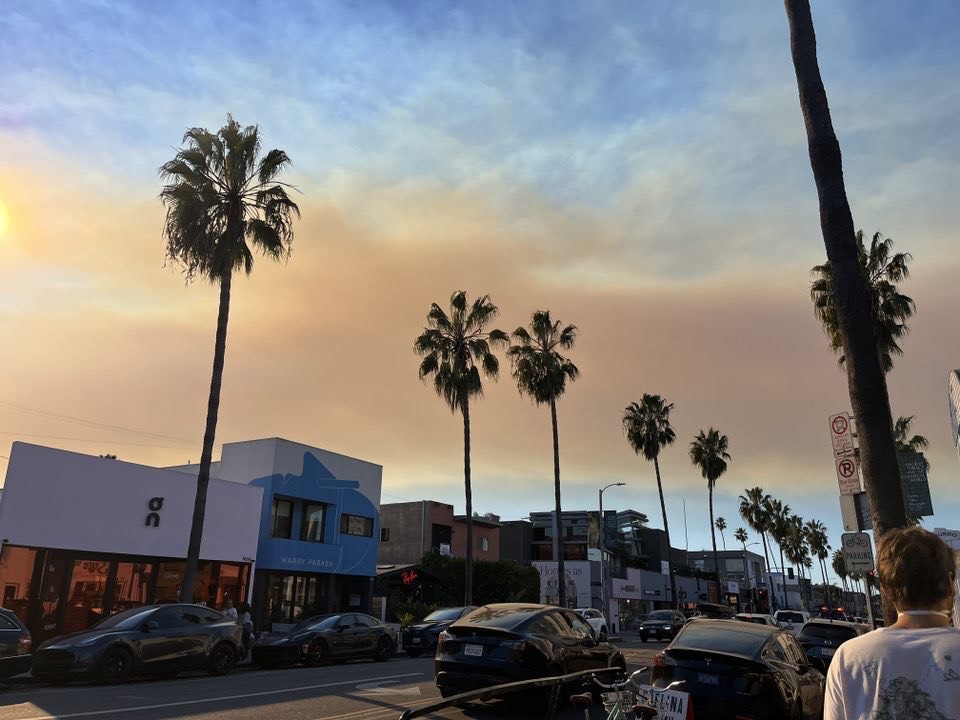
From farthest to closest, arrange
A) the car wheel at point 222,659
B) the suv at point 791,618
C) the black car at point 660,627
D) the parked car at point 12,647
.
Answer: the black car at point 660,627, the suv at point 791,618, the car wheel at point 222,659, the parked car at point 12,647

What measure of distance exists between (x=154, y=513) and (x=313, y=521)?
9.13 metres

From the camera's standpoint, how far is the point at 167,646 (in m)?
15.1

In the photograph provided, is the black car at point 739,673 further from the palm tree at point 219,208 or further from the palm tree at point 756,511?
the palm tree at point 756,511

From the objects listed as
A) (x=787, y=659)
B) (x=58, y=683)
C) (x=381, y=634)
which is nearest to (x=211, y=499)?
(x=381, y=634)

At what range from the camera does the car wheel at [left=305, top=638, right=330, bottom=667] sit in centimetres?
1942

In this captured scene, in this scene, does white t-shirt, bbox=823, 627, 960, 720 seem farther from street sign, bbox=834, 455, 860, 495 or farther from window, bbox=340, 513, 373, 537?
window, bbox=340, 513, 373, 537

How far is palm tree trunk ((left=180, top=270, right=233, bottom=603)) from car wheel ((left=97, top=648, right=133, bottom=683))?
18.8ft

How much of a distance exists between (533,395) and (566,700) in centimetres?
3043

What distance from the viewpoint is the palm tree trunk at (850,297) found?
6.68 metres

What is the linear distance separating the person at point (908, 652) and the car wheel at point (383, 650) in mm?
21241

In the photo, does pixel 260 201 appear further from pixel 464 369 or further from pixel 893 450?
pixel 893 450

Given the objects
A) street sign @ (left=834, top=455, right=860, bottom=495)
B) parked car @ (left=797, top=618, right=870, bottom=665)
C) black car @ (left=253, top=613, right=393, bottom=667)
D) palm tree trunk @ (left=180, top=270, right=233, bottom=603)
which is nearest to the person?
street sign @ (left=834, top=455, right=860, bottom=495)

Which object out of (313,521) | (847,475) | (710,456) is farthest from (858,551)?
(710,456)

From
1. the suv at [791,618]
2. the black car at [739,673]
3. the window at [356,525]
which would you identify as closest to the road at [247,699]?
the black car at [739,673]
